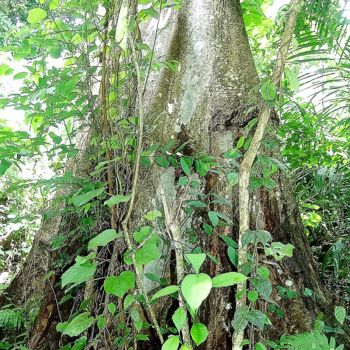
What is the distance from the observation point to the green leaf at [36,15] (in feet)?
4.90

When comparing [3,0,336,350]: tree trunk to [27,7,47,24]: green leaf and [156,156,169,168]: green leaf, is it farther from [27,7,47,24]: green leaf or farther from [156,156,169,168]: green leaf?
[27,7,47,24]: green leaf

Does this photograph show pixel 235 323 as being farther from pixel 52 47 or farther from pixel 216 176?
pixel 52 47

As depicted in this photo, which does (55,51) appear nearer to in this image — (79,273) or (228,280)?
(79,273)

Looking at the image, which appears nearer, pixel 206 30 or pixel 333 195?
pixel 206 30

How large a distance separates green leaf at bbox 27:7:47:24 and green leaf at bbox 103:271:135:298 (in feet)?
3.69

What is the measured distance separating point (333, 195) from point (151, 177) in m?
1.55

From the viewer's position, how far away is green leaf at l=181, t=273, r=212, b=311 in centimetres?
68

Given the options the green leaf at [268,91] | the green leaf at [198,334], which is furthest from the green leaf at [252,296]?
the green leaf at [268,91]

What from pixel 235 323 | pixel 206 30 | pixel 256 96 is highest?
pixel 206 30

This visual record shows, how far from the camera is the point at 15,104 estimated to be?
1.67 meters

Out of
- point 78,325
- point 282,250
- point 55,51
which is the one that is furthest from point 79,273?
point 55,51

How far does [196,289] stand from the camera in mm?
704

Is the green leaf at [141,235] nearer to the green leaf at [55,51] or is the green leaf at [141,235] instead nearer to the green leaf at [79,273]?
the green leaf at [79,273]

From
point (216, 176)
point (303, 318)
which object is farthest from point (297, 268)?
point (216, 176)
